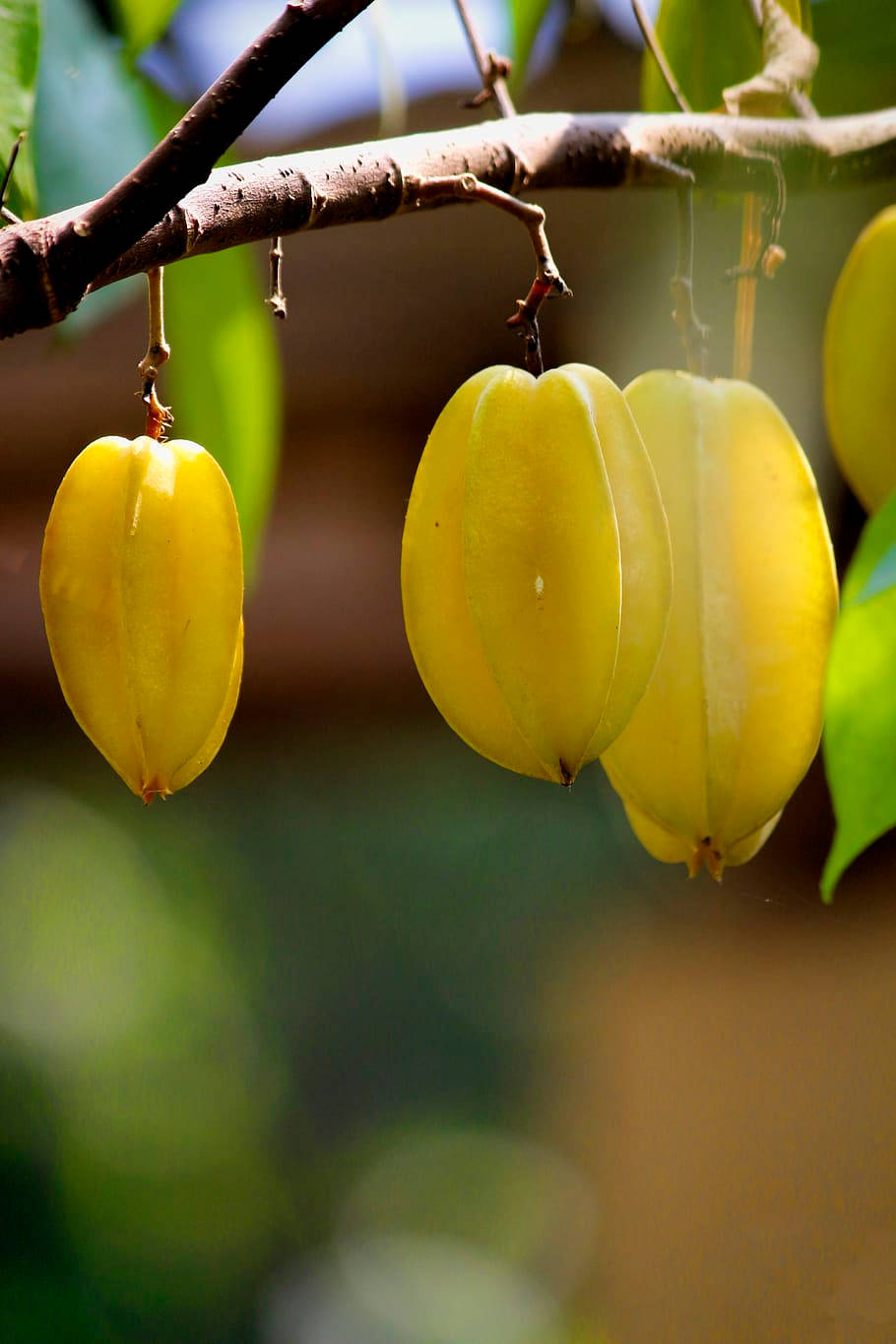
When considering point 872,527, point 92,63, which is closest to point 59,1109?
point 92,63

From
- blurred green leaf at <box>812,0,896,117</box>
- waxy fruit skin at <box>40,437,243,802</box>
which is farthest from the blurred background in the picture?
waxy fruit skin at <box>40,437,243,802</box>

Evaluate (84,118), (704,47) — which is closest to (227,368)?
(84,118)

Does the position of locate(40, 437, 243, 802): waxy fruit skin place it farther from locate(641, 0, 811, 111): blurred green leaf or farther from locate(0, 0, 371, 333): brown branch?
locate(641, 0, 811, 111): blurred green leaf

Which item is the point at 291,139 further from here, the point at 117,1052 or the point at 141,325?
the point at 117,1052

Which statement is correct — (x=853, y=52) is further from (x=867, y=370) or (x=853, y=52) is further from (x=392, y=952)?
(x=392, y=952)

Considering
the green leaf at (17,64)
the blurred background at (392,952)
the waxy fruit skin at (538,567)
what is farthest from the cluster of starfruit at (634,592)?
the blurred background at (392,952)
